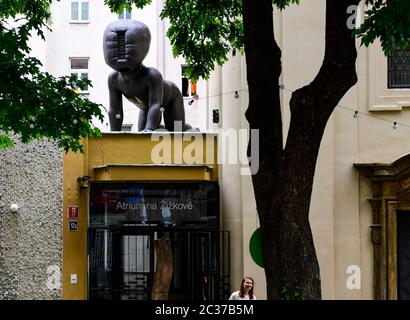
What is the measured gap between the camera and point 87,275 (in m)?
19.3

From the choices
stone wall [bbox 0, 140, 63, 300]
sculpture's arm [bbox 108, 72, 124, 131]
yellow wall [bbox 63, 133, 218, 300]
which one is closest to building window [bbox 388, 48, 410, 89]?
yellow wall [bbox 63, 133, 218, 300]

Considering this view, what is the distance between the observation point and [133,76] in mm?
20312

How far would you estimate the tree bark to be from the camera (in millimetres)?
11539

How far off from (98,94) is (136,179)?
607 inches

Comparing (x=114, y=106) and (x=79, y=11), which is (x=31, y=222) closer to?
(x=114, y=106)

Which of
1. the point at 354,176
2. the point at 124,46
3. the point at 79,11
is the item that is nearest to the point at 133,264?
the point at 124,46

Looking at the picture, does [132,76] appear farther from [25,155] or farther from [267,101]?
[267,101]

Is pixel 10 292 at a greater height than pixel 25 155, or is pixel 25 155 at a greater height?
pixel 25 155

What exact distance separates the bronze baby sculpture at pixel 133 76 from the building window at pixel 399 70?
480cm

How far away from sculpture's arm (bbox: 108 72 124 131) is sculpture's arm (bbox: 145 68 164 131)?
2.39ft

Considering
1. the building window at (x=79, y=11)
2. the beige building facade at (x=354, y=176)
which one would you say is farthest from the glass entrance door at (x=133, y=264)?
the building window at (x=79, y=11)

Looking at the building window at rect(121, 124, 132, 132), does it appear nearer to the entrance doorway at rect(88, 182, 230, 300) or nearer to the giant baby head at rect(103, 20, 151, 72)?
the giant baby head at rect(103, 20, 151, 72)

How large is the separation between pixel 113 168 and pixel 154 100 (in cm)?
185
